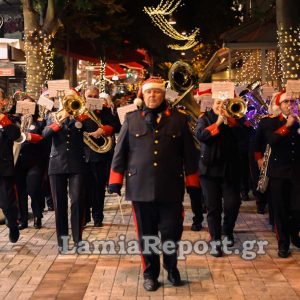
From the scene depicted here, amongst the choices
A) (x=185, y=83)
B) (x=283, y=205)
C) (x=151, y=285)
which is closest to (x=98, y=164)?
(x=185, y=83)

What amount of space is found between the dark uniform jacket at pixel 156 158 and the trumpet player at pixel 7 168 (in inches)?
82.4

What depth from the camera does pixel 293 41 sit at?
12281 millimetres

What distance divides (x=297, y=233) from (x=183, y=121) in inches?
99.2

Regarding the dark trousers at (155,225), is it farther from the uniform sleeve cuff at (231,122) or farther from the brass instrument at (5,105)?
the brass instrument at (5,105)

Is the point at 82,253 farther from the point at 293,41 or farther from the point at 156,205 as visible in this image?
the point at 293,41

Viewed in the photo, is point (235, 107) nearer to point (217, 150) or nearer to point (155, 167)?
point (217, 150)

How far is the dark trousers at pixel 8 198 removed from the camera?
8328 mm

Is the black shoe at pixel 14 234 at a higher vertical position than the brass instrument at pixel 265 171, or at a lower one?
lower

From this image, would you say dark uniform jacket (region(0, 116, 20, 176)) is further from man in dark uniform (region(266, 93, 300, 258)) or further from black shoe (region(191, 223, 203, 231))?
man in dark uniform (region(266, 93, 300, 258))

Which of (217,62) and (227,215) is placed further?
(217,62)

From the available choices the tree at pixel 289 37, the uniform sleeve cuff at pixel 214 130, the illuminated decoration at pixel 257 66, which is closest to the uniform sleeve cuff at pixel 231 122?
the uniform sleeve cuff at pixel 214 130

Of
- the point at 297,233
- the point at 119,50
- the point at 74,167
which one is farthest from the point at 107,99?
the point at 119,50

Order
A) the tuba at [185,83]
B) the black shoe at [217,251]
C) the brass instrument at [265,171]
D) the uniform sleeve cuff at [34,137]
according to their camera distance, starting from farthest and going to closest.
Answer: the tuba at [185,83] < the uniform sleeve cuff at [34,137] < the brass instrument at [265,171] < the black shoe at [217,251]

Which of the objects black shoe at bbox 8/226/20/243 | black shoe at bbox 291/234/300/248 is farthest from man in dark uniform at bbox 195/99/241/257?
black shoe at bbox 8/226/20/243
